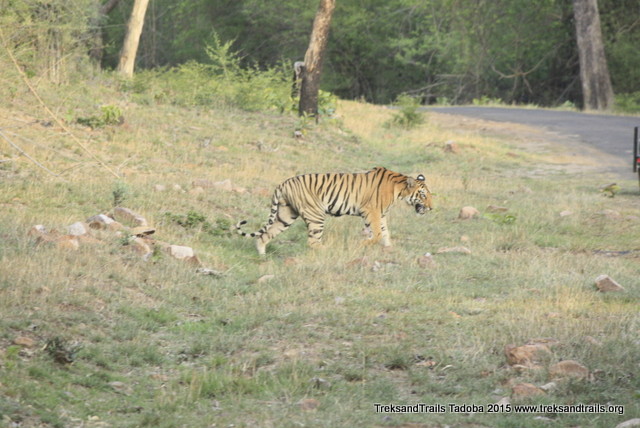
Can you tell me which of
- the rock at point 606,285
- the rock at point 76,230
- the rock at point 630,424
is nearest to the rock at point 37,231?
the rock at point 76,230

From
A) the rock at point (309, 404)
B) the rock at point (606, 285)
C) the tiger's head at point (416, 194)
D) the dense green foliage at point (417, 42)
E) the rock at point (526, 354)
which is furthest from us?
the dense green foliage at point (417, 42)

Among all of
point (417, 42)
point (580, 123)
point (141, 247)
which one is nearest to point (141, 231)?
point (141, 247)

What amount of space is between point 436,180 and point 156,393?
40.7 ft

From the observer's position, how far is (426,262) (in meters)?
10.4

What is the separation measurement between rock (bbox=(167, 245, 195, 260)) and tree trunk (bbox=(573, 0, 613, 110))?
86.9 ft

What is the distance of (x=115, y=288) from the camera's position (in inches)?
339

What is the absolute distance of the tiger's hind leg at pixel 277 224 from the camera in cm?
1130

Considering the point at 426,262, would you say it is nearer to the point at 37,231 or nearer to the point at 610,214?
the point at 37,231

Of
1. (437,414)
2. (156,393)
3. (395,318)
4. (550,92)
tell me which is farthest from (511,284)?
(550,92)

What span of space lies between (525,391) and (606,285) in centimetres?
337

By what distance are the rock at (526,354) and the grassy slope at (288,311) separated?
3.8 inches

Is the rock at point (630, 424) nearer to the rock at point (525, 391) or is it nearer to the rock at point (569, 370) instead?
the rock at point (525, 391)

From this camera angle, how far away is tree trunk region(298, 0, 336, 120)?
22.5 m

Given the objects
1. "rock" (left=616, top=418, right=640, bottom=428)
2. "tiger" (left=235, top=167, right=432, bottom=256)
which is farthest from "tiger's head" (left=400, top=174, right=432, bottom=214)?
"rock" (left=616, top=418, right=640, bottom=428)
